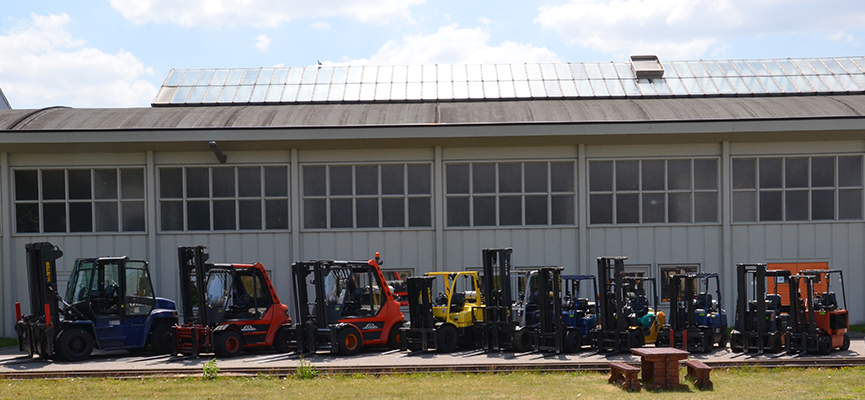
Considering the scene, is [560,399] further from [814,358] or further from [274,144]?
[274,144]

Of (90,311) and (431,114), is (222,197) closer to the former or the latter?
(90,311)

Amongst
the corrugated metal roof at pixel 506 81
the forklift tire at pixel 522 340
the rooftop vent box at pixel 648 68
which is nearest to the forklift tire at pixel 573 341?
the forklift tire at pixel 522 340

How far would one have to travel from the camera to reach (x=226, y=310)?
1623cm

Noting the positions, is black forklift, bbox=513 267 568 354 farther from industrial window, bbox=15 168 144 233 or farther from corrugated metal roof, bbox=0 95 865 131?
industrial window, bbox=15 168 144 233

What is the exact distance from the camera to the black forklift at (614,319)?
1564cm

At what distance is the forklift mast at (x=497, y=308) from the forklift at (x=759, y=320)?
4411mm

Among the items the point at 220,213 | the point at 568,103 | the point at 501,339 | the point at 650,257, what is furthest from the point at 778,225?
the point at 220,213

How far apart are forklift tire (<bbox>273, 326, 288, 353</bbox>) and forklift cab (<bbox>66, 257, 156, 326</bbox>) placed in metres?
2.82

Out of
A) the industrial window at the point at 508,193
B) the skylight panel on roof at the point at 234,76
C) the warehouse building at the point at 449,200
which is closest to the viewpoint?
the warehouse building at the point at 449,200

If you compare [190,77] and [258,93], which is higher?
[190,77]

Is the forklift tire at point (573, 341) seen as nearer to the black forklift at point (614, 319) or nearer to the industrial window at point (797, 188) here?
the black forklift at point (614, 319)

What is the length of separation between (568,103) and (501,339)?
9827 millimetres

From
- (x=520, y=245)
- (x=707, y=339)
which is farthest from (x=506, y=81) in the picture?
(x=707, y=339)

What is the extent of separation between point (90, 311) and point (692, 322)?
12080 mm
